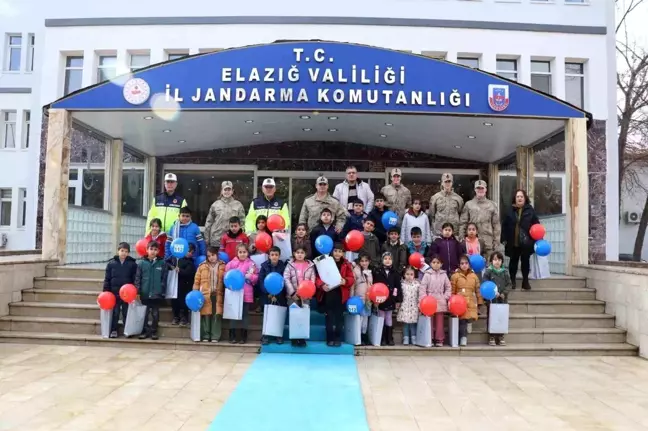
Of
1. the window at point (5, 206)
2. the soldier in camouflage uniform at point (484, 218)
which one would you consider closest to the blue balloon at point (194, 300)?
the soldier in camouflage uniform at point (484, 218)

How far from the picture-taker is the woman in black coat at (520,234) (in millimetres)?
7391

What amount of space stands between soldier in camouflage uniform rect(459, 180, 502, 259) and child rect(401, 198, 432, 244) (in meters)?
0.57

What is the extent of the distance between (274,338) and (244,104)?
3506 millimetres

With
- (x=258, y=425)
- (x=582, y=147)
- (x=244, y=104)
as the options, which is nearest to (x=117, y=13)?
(x=244, y=104)

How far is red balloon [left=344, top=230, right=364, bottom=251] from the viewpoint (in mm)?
6422

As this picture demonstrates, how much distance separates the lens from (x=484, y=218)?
24.5 ft

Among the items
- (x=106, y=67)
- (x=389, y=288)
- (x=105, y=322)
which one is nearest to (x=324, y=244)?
(x=389, y=288)

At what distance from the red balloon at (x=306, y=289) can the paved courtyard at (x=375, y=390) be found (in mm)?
966

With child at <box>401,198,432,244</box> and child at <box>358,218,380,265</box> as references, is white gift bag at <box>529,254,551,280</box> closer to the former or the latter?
child at <box>401,198,432,244</box>

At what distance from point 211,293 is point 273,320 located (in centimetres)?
86

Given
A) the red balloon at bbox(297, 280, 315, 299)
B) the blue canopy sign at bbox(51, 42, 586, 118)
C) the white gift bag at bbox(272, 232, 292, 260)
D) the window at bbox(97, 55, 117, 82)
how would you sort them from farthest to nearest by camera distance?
the window at bbox(97, 55, 117, 82) < the blue canopy sign at bbox(51, 42, 586, 118) < the white gift bag at bbox(272, 232, 292, 260) < the red balloon at bbox(297, 280, 315, 299)

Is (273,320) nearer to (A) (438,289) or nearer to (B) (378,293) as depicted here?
(B) (378,293)

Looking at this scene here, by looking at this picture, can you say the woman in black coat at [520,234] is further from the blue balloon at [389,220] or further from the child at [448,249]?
the blue balloon at [389,220]

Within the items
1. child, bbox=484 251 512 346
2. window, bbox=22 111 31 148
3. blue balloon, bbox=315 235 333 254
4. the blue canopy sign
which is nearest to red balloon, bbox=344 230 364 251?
blue balloon, bbox=315 235 333 254
